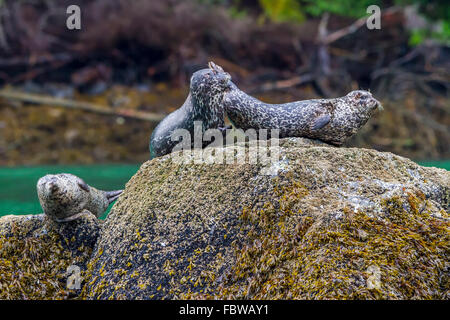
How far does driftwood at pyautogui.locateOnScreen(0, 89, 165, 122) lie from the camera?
1230 centimetres

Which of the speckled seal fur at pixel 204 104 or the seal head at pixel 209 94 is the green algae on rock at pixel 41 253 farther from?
the seal head at pixel 209 94

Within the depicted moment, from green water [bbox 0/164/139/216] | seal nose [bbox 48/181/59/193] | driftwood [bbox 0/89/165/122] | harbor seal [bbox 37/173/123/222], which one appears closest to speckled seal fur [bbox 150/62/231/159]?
harbor seal [bbox 37/173/123/222]

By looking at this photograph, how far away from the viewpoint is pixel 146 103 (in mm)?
12906

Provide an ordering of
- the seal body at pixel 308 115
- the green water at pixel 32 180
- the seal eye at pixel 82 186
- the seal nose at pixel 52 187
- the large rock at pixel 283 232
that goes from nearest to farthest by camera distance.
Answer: the large rock at pixel 283 232
the seal nose at pixel 52 187
the seal eye at pixel 82 186
the seal body at pixel 308 115
the green water at pixel 32 180

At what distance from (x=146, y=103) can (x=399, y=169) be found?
10580mm

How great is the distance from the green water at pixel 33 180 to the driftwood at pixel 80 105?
154cm

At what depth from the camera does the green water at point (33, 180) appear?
7.05 metres

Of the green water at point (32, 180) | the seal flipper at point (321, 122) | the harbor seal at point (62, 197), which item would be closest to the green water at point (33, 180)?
the green water at point (32, 180)

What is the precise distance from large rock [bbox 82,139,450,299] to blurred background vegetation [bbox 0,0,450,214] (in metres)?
7.93

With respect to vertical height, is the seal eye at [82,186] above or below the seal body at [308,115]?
below

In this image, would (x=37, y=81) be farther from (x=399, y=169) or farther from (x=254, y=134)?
(x=399, y=169)

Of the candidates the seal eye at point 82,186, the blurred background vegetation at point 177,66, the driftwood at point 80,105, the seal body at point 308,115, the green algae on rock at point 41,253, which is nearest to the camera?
the green algae on rock at point 41,253

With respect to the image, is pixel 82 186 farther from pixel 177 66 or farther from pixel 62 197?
pixel 177 66

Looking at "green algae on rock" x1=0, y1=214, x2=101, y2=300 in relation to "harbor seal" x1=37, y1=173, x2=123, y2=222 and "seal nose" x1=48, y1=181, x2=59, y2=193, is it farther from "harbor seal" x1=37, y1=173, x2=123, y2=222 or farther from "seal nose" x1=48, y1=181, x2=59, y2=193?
"seal nose" x1=48, y1=181, x2=59, y2=193
